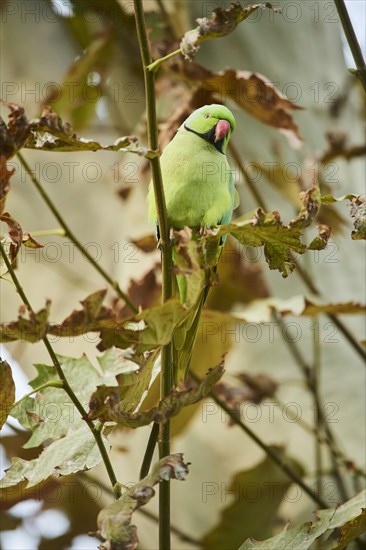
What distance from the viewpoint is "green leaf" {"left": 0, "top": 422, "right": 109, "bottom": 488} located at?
783 millimetres

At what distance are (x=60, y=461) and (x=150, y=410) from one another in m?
0.18

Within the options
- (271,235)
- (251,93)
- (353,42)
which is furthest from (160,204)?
(251,93)

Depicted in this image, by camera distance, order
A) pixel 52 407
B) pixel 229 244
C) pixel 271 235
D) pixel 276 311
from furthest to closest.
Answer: pixel 229 244, pixel 276 311, pixel 52 407, pixel 271 235

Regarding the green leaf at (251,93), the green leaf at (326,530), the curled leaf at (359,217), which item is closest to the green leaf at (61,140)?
the curled leaf at (359,217)

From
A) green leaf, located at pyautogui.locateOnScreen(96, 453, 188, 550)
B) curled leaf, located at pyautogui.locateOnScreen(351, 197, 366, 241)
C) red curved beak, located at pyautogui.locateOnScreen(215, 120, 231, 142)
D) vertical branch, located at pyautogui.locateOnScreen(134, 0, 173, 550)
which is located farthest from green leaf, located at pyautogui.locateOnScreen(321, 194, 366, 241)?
red curved beak, located at pyautogui.locateOnScreen(215, 120, 231, 142)

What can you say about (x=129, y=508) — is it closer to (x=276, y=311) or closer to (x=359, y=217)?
(x=359, y=217)

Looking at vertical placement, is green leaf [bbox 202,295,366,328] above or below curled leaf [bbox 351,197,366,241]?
above

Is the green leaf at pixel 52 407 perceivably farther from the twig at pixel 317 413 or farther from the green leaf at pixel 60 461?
the twig at pixel 317 413

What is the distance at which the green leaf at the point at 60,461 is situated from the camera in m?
0.78

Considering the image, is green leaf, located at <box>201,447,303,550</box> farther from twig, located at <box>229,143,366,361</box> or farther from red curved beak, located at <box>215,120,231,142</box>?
red curved beak, located at <box>215,120,231,142</box>

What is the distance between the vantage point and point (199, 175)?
44.6 inches

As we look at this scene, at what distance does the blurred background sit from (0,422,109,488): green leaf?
61 centimetres

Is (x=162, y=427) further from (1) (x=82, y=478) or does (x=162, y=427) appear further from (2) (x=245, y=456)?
(2) (x=245, y=456)

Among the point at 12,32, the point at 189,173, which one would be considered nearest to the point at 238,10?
the point at 189,173
